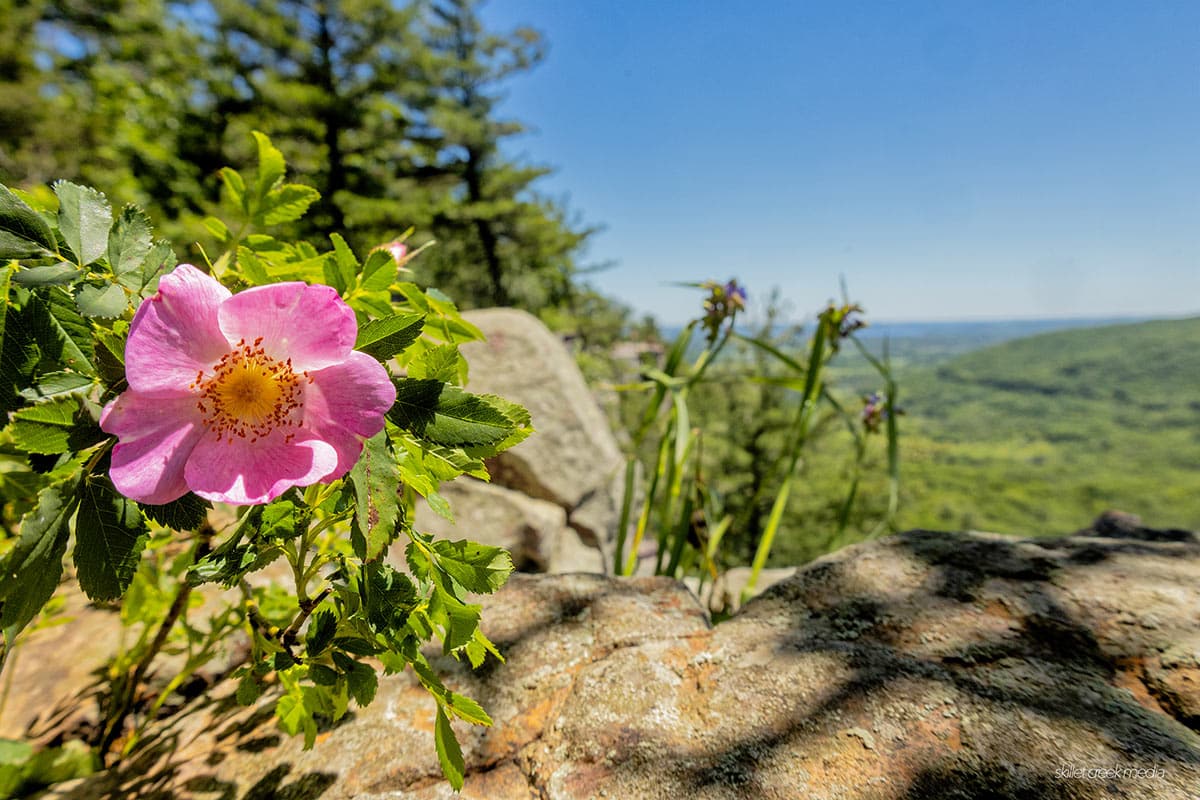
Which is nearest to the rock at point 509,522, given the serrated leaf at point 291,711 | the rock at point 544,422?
the rock at point 544,422

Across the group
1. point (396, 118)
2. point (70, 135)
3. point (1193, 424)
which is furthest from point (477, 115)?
point (1193, 424)

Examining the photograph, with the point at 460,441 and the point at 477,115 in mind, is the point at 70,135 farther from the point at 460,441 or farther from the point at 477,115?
the point at 460,441

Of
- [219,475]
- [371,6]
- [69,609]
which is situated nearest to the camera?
[219,475]

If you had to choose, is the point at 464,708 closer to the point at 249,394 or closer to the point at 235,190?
the point at 249,394

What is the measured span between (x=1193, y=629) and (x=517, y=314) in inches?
154

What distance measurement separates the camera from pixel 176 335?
530 millimetres

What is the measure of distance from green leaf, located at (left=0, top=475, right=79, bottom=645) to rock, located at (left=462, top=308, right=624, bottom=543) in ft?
9.68

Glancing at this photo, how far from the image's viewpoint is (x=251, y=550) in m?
0.60

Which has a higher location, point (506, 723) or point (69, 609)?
point (506, 723)

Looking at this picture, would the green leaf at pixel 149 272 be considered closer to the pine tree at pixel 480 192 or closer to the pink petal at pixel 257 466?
the pink petal at pixel 257 466

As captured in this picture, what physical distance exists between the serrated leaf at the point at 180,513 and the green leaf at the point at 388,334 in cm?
25

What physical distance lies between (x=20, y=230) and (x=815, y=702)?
122 cm

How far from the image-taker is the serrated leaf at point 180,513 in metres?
0.58

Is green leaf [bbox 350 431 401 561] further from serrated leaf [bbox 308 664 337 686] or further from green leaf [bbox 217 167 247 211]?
green leaf [bbox 217 167 247 211]
